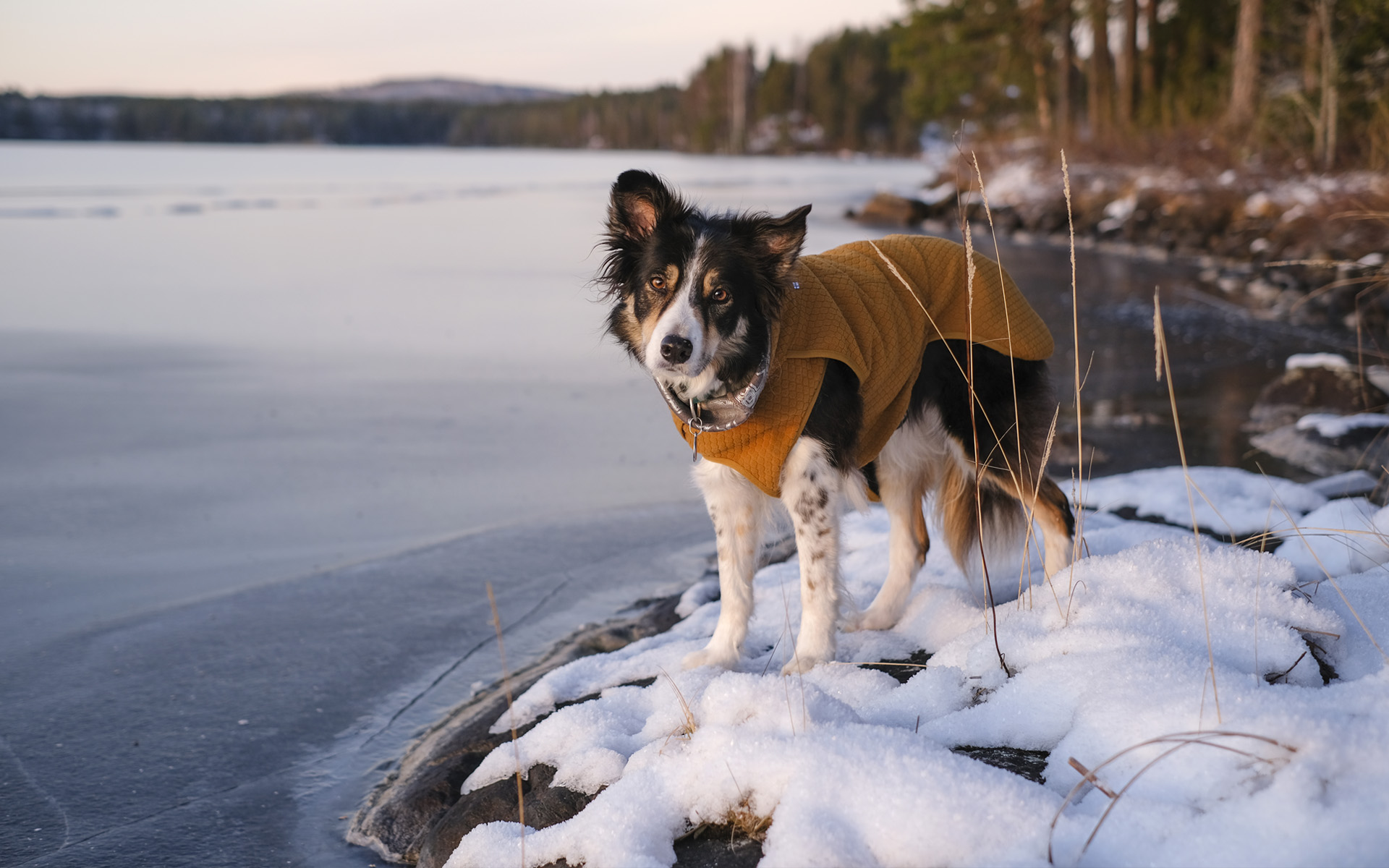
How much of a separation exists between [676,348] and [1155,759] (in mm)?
1748

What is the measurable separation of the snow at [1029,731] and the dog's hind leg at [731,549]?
14cm

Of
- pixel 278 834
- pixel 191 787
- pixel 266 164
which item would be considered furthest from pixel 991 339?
pixel 266 164

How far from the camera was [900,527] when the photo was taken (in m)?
4.18

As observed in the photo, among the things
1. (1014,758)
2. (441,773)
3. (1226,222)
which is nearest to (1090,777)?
(1014,758)

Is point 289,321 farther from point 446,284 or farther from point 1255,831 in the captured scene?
point 1255,831

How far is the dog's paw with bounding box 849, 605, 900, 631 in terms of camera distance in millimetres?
4008

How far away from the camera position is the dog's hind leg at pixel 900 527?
405 centimetres

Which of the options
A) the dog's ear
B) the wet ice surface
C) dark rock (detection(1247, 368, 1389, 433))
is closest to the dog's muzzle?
the dog's ear

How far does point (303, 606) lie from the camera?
190 inches

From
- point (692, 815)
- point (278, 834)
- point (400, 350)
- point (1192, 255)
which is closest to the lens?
point (692, 815)

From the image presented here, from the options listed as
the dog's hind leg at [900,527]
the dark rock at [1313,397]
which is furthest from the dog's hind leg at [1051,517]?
the dark rock at [1313,397]

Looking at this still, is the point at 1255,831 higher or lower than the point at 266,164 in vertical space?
lower

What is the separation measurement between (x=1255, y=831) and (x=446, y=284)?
13168 millimetres

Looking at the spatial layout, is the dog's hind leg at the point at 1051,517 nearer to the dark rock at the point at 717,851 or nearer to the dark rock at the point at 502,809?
the dark rock at the point at 717,851
